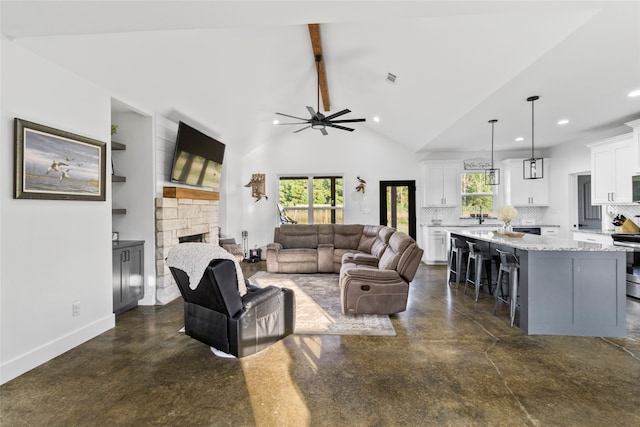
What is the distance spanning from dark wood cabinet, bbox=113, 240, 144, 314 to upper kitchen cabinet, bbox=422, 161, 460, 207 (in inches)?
235

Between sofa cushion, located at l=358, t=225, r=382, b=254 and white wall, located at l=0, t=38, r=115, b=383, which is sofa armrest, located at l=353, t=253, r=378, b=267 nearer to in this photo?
sofa cushion, located at l=358, t=225, r=382, b=254

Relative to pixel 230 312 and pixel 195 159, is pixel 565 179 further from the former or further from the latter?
pixel 195 159

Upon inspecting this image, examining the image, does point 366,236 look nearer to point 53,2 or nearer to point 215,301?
point 215,301

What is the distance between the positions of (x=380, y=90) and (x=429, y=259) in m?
3.92

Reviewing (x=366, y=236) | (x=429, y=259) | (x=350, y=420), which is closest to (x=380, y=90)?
(x=366, y=236)

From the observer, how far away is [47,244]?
9.00 feet

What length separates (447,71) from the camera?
377 cm

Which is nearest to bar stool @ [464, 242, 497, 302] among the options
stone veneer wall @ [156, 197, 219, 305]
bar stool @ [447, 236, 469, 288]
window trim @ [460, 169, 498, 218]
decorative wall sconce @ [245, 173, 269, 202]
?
bar stool @ [447, 236, 469, 288]

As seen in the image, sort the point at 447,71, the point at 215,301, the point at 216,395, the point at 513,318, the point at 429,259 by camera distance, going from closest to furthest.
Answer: the point at 216,395, the point at 215,301, the point at 513,318, the point at 447,71, the point at 429,259

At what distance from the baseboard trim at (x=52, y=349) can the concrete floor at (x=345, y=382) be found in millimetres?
70

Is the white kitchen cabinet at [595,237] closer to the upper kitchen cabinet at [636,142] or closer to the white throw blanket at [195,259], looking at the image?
the upper kitchen cabinet at [636,142]

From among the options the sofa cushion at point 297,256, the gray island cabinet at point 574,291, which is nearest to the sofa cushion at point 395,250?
the gray island cabinet at point 574,291

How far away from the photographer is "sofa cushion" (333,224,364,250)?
6590 millimetres

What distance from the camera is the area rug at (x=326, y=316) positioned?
11.0 ft
